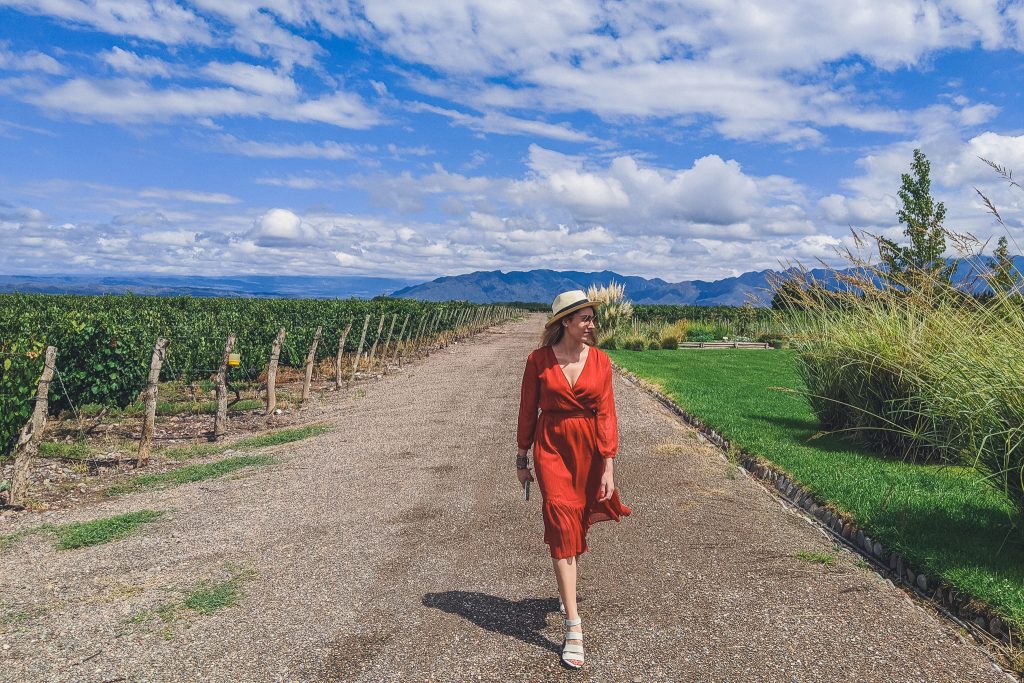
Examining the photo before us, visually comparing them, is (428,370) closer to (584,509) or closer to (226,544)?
(226,544)

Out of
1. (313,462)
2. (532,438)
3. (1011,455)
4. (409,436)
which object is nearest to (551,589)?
(532,438)

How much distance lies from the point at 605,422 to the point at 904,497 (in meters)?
4.18

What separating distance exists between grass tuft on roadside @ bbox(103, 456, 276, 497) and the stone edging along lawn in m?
6.27

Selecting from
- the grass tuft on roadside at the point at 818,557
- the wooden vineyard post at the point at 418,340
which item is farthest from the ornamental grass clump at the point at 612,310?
A: the grass tuft on roadside at the point at 818,557

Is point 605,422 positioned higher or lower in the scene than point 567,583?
higher

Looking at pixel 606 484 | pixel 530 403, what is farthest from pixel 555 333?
pixel 606 484

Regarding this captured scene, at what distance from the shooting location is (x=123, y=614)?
15.8 ft

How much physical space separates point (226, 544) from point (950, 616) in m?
5.50

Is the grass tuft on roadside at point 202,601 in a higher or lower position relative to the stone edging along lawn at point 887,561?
lower

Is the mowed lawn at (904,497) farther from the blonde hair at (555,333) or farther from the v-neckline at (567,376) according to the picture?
the blonde hair at (555,333)

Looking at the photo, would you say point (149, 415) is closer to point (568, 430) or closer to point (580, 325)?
point (568, 430)

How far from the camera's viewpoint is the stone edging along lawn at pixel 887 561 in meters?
4.54

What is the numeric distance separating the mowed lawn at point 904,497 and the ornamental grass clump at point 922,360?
1.28ft

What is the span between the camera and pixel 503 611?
4645mm
